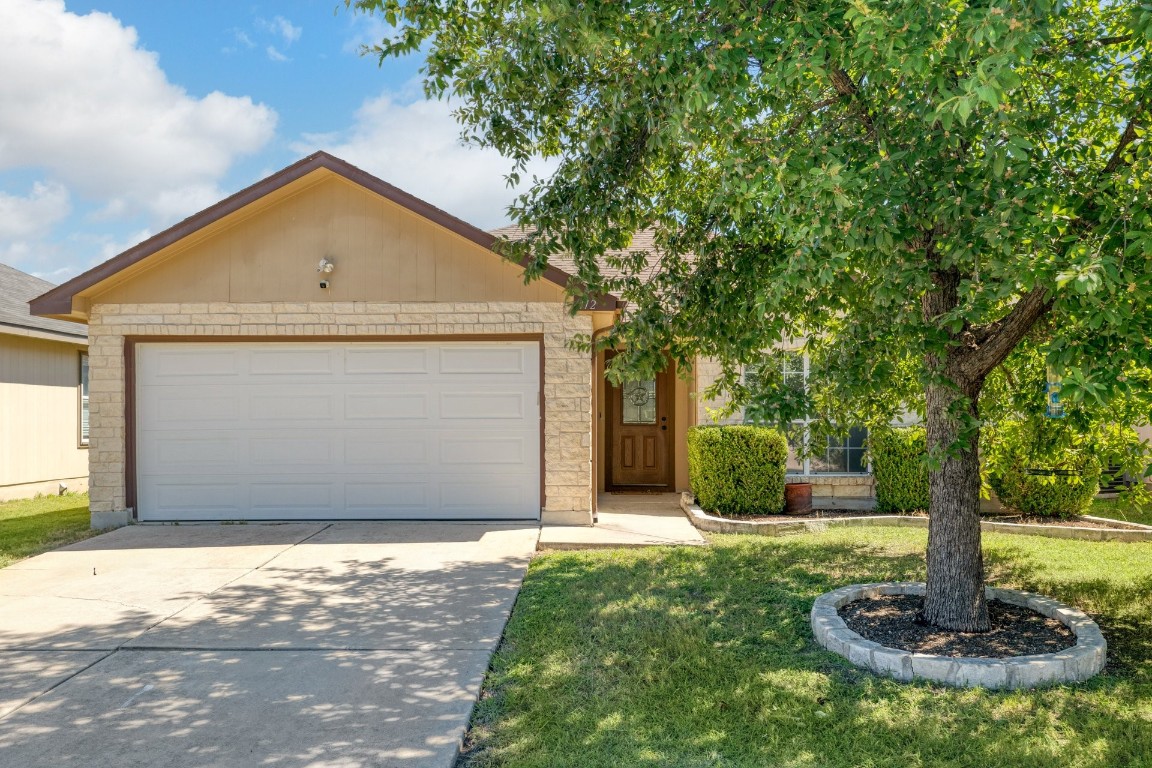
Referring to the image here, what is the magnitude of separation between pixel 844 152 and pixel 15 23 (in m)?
16.8

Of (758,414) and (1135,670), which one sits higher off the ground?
(758,414)

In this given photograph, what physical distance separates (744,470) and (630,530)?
6.31ft

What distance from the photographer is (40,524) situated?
1011 cm

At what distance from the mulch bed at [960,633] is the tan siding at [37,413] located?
1357 centimetres

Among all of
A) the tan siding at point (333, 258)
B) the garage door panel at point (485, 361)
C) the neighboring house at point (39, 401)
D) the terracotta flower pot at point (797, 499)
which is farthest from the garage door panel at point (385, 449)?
the neighboring house at point (39, 401)

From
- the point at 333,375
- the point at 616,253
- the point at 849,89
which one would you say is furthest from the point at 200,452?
the point at 849,89

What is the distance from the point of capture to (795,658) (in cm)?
488

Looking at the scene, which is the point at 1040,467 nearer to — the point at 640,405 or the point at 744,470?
the point at 744,470

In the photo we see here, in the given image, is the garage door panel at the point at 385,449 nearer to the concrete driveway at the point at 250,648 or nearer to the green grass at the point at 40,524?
the concrete driveway at the point at 250,648

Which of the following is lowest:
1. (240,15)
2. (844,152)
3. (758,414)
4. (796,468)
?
(796,468)

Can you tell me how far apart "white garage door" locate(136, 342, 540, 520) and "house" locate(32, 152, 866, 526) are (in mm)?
19

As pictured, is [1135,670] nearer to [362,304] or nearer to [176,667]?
[176,667]

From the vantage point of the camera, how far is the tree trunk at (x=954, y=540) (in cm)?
516

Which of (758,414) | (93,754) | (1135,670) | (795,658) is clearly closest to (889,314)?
(758,414)
